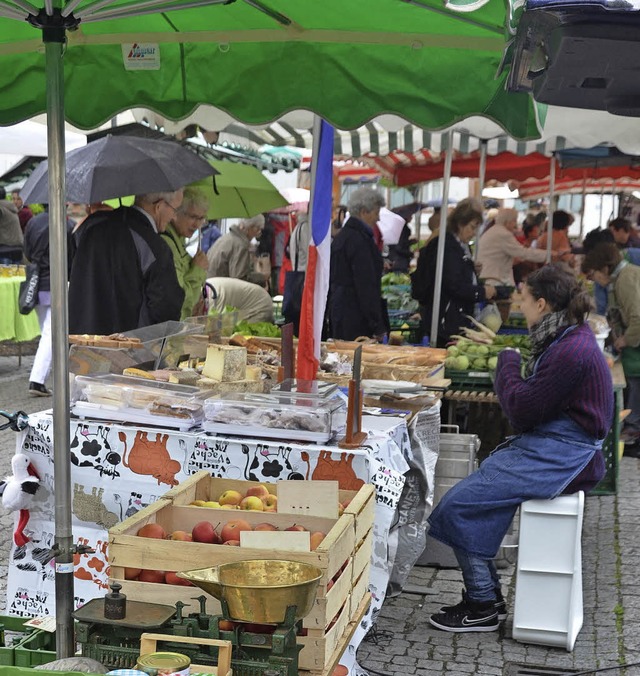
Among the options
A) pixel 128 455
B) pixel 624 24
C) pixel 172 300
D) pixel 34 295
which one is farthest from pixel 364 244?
pixel 624 24

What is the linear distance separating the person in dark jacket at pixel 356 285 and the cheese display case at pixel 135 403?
412 centimetres

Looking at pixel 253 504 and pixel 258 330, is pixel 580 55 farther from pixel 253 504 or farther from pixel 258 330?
pixel 258 330

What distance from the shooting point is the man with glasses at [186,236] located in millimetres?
6609

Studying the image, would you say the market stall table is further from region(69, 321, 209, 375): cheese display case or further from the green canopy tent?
the green canopy tent

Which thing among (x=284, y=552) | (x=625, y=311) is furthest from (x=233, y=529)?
(x=625, y=311)

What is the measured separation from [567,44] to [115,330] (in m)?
3.96

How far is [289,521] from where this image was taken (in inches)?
138

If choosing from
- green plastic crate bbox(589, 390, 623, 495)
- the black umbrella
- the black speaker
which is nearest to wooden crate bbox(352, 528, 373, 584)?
the black speaker

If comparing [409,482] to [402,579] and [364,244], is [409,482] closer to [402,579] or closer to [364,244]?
[402,579]

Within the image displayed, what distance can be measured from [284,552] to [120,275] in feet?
11.1

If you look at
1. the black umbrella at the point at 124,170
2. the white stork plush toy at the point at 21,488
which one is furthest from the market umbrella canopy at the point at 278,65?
the white stork plush toy at the point at 21,488

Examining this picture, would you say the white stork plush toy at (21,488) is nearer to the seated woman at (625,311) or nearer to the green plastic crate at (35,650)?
the green plastic crate at (35,650)

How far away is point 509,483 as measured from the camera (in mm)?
4742

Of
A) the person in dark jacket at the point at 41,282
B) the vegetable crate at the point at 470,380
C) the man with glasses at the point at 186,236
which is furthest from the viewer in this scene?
the person in dark jacket at the point at 41,282
